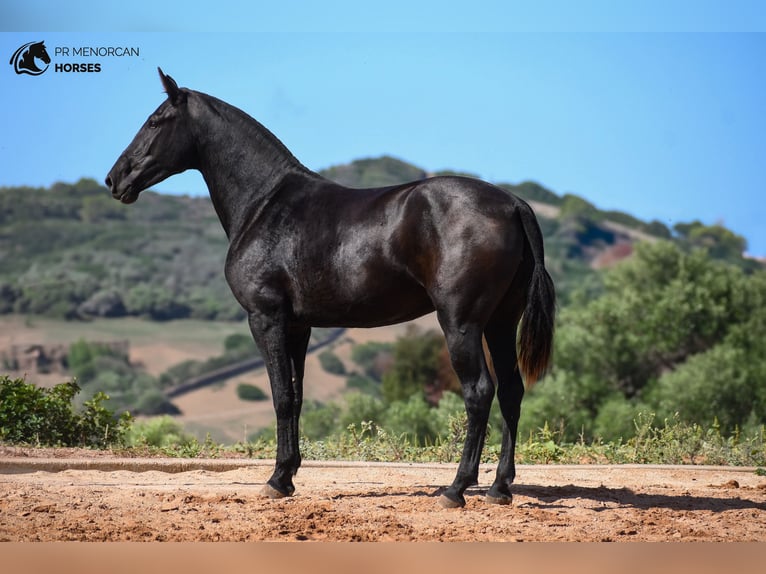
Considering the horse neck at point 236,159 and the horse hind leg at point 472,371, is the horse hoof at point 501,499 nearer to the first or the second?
the horse hind leg at point 472,371

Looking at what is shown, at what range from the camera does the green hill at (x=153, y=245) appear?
7344 cm

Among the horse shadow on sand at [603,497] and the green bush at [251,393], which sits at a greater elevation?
the green bush at [251,393]

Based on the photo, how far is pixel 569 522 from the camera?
18.7 ft

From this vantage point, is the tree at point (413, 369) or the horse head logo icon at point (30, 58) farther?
the tree at point (413, 369)

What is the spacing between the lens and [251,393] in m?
58.3

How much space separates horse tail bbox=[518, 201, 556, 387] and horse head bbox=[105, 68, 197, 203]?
2.58m

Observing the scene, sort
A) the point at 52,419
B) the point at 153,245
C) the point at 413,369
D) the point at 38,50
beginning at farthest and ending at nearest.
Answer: the point at 153,245 < the point at 413,369 < the point at 38,50 < the point at 52,419

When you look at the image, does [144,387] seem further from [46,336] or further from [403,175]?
[403,175]

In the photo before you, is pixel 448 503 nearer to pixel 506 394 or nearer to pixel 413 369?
pixel 506 394

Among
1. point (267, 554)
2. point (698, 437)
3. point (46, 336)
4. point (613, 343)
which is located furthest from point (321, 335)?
point (267, 554)

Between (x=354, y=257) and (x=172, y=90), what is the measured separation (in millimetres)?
1916

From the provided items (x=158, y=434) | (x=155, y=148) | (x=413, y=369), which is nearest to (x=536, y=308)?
(x=155, y=148)

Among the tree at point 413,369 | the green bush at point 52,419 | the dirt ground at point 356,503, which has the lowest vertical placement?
the dirt ground at point 356,503

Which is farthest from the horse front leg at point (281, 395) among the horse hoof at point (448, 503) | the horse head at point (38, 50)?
the horse head at point (38, 50)
